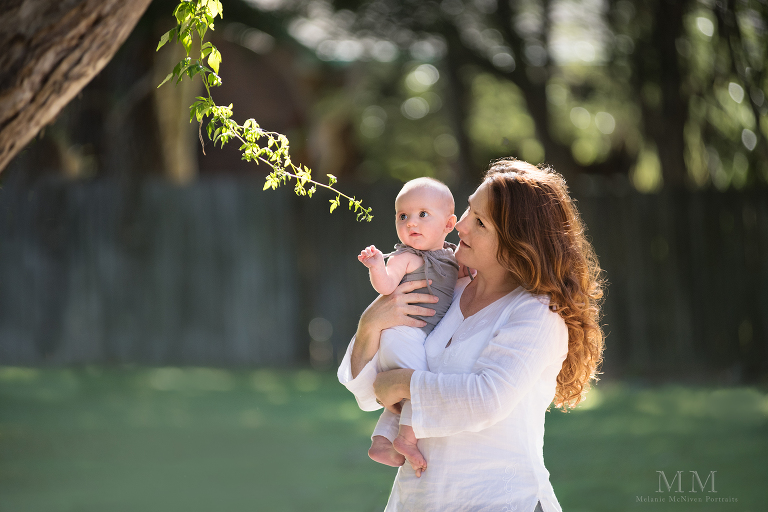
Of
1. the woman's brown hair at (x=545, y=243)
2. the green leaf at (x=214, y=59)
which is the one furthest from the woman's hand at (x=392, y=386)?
the green leaf at (x=214, y=59)

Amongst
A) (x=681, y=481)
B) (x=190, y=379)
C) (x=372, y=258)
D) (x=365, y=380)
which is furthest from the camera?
(x=190, y=379)

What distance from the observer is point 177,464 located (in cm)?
573

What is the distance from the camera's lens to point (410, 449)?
2.21 m

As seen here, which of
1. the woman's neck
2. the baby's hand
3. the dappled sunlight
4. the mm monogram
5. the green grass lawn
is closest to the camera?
the woman's neck

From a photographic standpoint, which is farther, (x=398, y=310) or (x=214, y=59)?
(x=398, y=310)

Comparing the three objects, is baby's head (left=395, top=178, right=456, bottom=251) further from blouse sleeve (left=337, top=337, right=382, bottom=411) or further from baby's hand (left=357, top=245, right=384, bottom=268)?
blouse sleeve (left=337, top=337, right=382, bottom=411)

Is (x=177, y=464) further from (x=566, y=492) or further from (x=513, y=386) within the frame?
(x=513, y=386)

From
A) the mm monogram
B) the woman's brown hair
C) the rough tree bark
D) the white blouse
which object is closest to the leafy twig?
the rough tree bark

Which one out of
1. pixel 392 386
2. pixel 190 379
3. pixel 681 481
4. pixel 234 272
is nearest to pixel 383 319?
pixel 392 386

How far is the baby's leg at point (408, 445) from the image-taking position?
2.19 m

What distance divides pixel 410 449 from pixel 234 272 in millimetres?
7035

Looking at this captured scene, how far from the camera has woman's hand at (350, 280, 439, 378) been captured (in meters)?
2.48

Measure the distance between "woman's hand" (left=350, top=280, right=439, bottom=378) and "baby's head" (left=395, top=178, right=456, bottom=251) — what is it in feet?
0.68

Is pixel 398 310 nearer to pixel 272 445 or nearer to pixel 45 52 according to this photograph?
pixel 45 52
